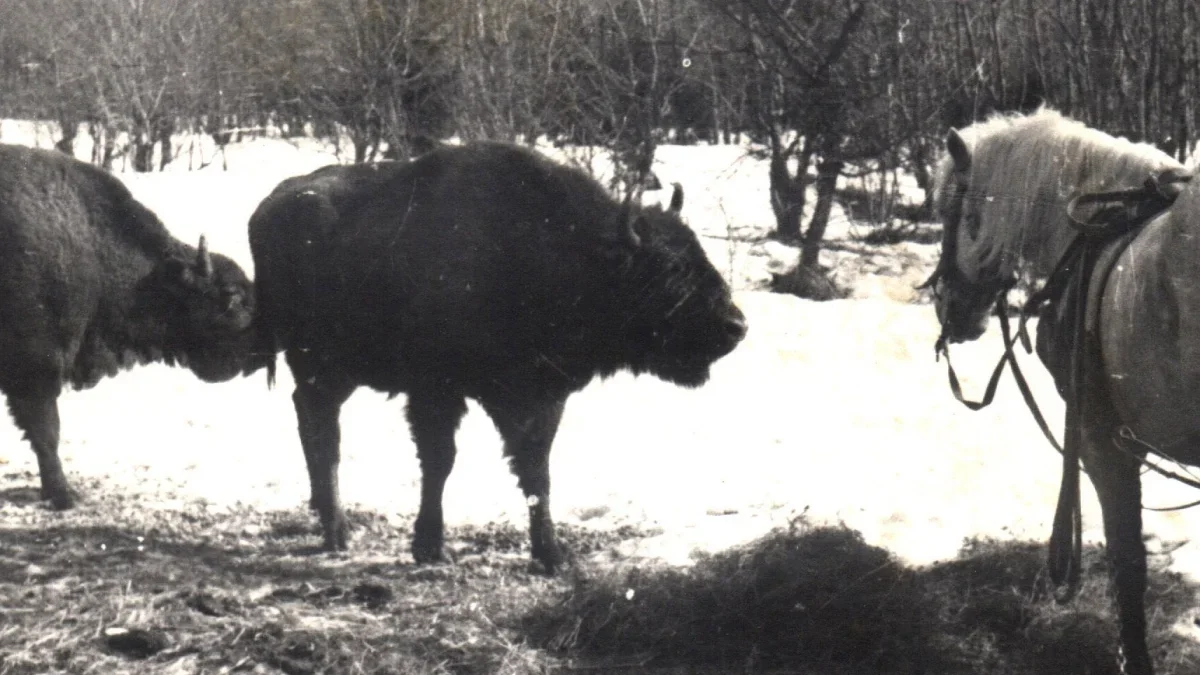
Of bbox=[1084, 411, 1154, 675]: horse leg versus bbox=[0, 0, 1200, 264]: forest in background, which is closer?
bbox=[1084, 411, 1154, 675]: horse leg

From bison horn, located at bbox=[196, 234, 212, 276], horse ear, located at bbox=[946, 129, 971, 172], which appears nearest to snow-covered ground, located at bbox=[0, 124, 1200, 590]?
bison horn, located at bbox=[196, 234, 212, 276]

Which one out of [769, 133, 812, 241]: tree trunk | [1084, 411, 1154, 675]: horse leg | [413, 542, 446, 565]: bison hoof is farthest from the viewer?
[769, 133, 812, 241]: tree trunk

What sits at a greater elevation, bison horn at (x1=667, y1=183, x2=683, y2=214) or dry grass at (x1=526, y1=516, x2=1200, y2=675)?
bison horn at (x1=667, y1=183, x2=683, y2=214)

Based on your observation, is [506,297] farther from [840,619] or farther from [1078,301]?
[1078,301]

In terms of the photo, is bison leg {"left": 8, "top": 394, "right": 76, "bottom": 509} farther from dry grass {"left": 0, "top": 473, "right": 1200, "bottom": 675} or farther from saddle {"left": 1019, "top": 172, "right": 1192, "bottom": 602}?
saddle {"left": 1019, "top": 172, "right": 1192, "bottom": 602}

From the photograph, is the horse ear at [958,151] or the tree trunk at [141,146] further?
the tree trunk at [141,146]

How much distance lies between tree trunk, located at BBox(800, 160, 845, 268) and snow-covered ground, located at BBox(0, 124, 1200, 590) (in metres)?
0.22

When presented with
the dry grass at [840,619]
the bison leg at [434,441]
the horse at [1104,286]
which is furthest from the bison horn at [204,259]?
the horse at [1104,286]

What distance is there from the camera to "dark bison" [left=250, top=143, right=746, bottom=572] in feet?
22.4

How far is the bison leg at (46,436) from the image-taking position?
8.09 metres

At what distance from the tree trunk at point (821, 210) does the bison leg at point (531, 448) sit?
3373 mm

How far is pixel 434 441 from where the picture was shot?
7.03 m

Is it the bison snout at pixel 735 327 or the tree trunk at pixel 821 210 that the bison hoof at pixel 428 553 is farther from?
the tree trunk at pixel 821 210

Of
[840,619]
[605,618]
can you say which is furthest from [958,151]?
[605,618]
